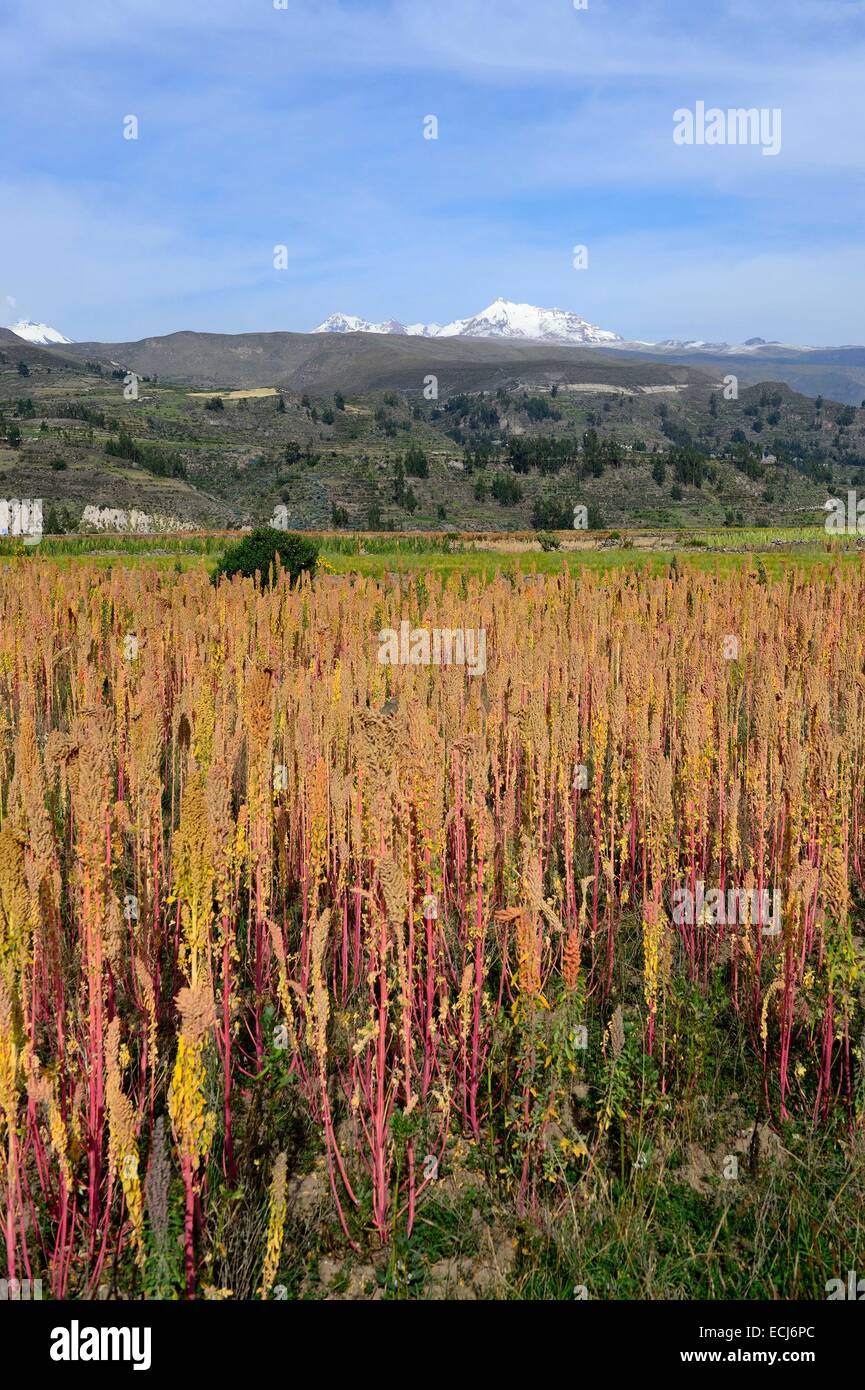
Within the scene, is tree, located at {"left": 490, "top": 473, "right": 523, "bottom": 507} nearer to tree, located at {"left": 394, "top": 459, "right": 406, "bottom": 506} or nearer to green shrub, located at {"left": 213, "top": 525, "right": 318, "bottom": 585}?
tree, located at {"left": 394, "top": 459, "right": 406, "bottom": 506}

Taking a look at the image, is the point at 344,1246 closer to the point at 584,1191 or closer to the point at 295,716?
the point at 584,1191

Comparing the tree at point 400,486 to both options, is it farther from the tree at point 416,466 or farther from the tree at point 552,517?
the tree at point 552,517

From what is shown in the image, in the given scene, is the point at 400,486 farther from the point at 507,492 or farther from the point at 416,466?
the point at 507,492

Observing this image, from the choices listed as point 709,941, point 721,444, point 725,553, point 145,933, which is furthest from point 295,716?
point 721,444

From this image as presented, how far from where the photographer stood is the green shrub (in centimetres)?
1387

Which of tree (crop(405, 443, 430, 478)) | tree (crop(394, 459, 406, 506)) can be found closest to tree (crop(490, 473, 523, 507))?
tree (crop(405, 443, 430, 478))

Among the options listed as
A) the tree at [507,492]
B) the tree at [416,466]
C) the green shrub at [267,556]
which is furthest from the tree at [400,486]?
the green shrub at [267,556]

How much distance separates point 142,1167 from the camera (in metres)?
2.46

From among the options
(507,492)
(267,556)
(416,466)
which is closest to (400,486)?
(416,466)

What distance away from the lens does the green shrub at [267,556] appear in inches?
546

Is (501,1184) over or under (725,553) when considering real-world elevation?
under

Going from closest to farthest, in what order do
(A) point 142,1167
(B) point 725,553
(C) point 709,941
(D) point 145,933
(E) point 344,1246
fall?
(E) point 344,1246 → (A) point 142,1167 → (D) point 145,933 → (C) point 709,941 → (B) point 725,553

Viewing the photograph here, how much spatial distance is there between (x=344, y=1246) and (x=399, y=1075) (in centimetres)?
46

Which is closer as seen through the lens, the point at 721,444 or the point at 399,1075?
the point at 399,1075
